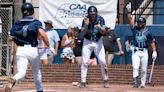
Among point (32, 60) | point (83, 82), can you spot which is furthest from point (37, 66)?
point (83, 82)

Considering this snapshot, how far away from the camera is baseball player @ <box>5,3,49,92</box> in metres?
10.3

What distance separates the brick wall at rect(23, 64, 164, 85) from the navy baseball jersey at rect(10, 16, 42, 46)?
5.06 m

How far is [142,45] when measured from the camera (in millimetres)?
13898

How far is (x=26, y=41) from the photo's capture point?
10.4 m

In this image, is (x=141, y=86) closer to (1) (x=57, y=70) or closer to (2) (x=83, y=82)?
(2) (x=83, y=82)

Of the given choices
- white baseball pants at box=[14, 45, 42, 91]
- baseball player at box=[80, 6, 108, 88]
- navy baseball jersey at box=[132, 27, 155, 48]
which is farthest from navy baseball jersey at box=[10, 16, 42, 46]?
navy baseball jersey at box=[132, 27, 155, 48]

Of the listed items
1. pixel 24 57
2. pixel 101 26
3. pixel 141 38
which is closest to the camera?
pixel 24 57

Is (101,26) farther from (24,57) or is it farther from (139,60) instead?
(24,57)

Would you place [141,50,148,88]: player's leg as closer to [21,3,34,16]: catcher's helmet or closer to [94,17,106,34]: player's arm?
[94,17,106,34]: player's arm

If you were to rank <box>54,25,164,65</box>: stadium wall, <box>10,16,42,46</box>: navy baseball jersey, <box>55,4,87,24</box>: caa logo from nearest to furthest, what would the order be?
1. <box>10,16,42,46</box>: navy baseball jersey
2. <box>54,25,164,65</box>: stadium wall
3. <box>55,4,87,24</box>: caa logo

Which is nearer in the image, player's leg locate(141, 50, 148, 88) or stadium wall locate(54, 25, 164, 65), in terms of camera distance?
player's leg locate(141, 50, 148, 88)

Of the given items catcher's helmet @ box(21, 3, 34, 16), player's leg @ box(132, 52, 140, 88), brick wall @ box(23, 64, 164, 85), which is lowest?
brick wall @ box(23, 64, 164, 85)

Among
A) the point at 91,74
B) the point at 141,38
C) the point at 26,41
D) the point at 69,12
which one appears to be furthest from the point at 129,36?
the point at 26,41

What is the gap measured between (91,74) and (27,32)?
204 inches
